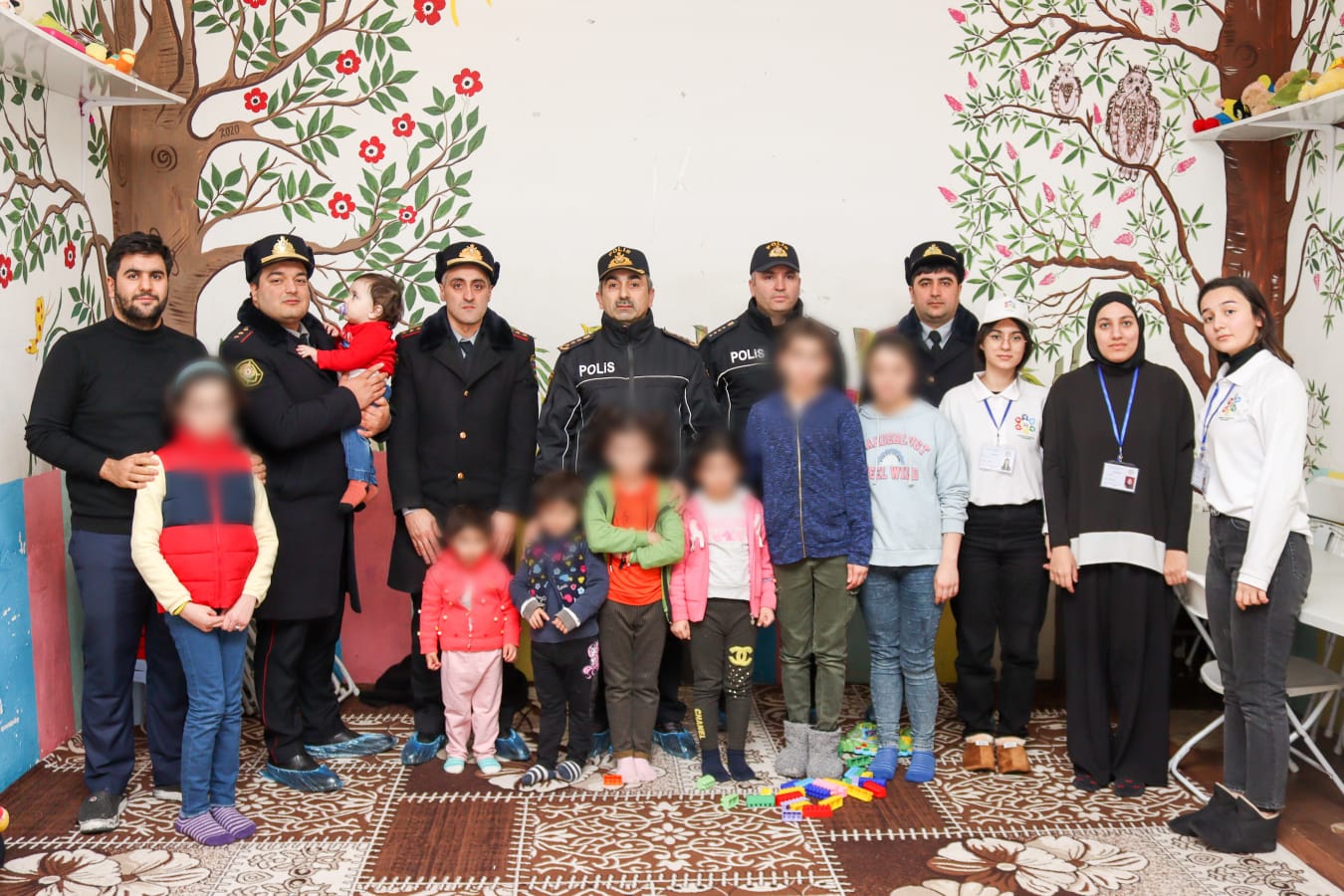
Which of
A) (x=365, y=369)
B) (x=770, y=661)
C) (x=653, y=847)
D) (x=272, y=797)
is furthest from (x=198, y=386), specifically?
(x=770, y=661)

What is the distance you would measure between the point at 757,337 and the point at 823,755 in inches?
59.2

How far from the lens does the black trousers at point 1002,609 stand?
3605 millimetres

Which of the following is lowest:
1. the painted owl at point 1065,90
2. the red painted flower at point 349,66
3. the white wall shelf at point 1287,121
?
the white wall shelf at point 1287,121

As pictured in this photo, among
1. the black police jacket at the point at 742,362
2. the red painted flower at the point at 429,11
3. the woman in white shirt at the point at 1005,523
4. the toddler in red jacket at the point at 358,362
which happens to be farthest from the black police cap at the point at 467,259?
the woman in white shirt at the point at 1005,523

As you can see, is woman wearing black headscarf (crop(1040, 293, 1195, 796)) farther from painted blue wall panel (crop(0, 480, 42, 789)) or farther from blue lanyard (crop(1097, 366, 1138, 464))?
painted blue wall panel (crop(0, 480, 42, 789))

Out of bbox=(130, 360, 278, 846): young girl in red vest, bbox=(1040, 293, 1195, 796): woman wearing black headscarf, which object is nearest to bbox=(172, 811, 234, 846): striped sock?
bbox=(130, 360, 278, 846): young girl in red vest

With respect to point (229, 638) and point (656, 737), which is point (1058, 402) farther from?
point (229, 638)

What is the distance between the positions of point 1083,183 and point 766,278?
1766mm

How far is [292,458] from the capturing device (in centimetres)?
346

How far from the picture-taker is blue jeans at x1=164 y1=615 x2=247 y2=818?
10.1 ft

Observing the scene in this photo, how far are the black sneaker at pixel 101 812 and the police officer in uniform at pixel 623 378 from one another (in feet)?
5.00

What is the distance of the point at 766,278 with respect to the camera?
3898mm

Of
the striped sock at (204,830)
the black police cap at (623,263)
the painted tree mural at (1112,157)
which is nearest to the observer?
the striped sock at (204,830)

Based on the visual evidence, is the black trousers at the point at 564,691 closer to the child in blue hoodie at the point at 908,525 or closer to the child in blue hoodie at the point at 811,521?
the child in blue hoodie at the point at 811,521
